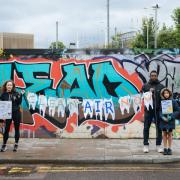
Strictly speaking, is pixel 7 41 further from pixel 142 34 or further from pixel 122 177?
pixel 122 177

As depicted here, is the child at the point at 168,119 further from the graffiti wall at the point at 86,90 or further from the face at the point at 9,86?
the face at the point at 9,86

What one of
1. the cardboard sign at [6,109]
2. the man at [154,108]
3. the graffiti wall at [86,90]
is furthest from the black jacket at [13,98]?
the man at [154,108]

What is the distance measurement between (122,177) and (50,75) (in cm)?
475

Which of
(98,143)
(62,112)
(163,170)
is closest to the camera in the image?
(163,170)

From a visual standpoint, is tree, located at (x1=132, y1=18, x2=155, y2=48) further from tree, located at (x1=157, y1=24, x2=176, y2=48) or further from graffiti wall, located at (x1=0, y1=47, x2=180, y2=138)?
graffiti wall, located at (x1=0, y1=47, x2=180, y2=138)

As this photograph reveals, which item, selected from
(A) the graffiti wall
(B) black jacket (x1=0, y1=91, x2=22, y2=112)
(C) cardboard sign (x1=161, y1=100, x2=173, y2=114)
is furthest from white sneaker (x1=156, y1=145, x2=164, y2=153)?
(B) black jacket (x1=0, y1=91, x2=22, y2=112)

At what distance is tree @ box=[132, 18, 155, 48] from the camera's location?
51.9 meters

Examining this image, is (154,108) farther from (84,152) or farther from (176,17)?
(176,17)

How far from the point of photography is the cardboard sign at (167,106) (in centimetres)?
995

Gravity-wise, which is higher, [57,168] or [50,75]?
[50,75]

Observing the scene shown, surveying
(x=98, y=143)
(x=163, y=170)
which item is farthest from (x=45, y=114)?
(x=163, y=170)

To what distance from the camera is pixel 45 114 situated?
486 inches

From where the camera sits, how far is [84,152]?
404 inches

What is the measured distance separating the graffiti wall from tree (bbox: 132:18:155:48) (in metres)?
39.4
